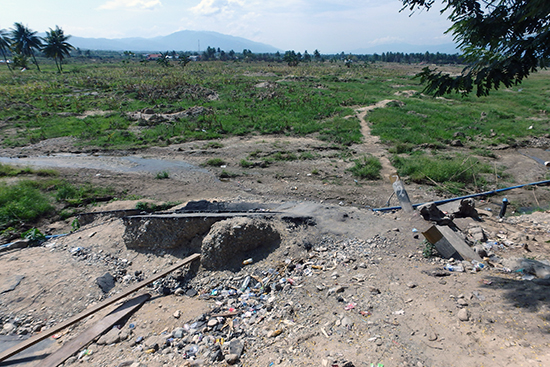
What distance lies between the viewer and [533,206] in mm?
9375

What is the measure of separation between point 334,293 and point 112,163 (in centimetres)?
1165

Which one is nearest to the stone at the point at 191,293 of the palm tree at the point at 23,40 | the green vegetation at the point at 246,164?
the green vegetation at the point at 246,164

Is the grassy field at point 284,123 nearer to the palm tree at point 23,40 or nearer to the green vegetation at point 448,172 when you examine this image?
the green vegetation at point 448,172

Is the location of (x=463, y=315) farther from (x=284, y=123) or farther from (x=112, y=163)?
(x=284, y=123)

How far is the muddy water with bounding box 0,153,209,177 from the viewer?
1226 cm

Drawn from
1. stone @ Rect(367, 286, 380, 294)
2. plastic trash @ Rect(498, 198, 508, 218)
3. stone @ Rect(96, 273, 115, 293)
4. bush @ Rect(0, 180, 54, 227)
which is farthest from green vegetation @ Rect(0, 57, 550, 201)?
stone @ Rect(367, 286, 380, 294)

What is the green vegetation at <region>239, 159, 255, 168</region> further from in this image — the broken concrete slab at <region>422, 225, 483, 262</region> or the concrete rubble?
the broken concrete slab at <region>422, 225, 483, 262</region>

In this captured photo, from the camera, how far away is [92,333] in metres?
4.88

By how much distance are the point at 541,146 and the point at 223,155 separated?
15577mm

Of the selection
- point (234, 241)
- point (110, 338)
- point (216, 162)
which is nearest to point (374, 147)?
point (216, 162)

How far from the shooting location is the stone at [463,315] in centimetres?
391

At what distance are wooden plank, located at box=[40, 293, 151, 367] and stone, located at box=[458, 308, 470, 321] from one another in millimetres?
5118

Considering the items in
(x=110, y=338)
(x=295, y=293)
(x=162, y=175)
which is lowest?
(x=110, y=338)

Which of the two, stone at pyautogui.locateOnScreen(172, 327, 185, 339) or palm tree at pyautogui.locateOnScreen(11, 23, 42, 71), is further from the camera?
palm tree at pyautogui.locateOnScreen(11, 23, 42, 71)
